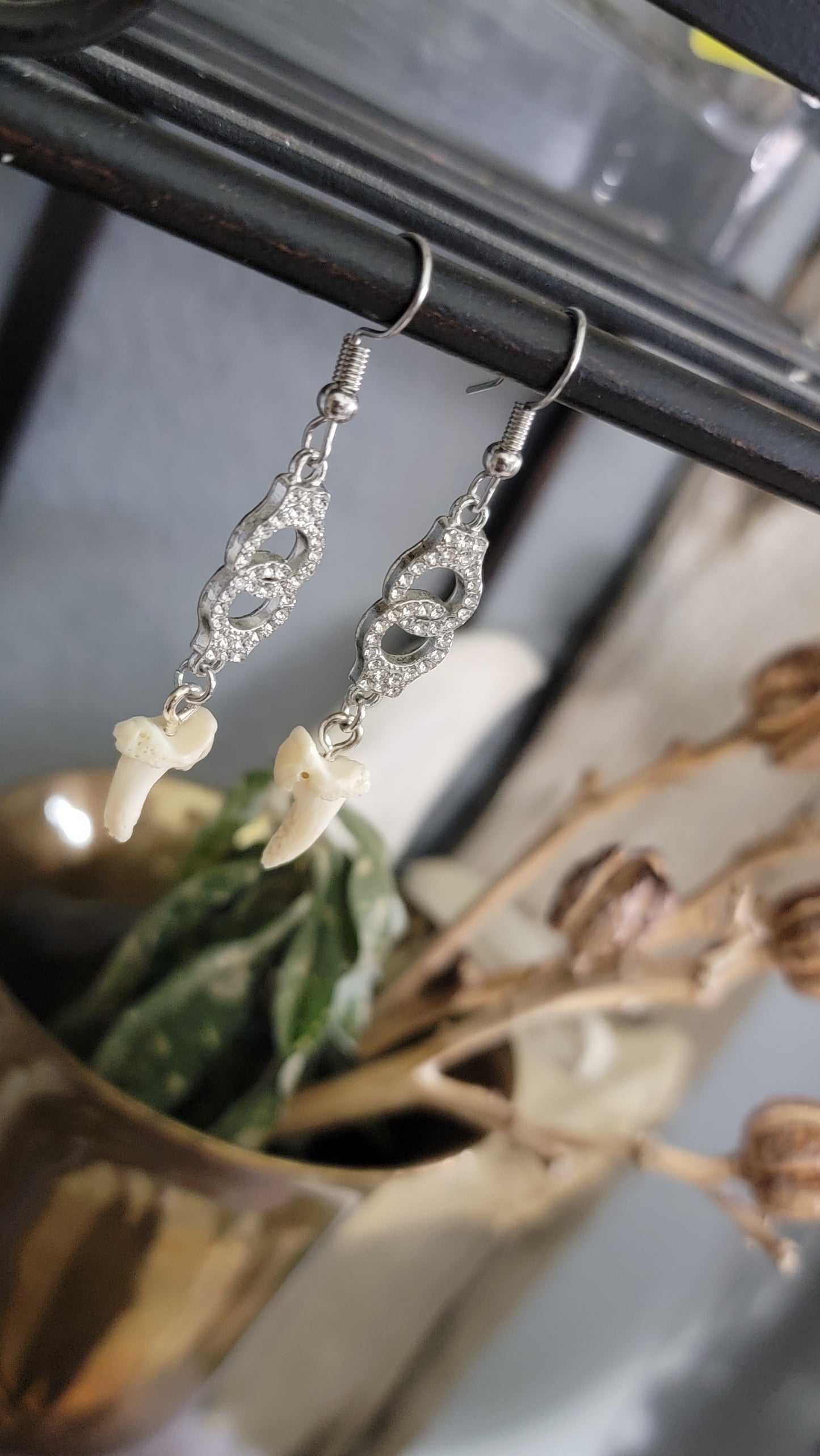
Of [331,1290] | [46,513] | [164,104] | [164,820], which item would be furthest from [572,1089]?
[164,104]

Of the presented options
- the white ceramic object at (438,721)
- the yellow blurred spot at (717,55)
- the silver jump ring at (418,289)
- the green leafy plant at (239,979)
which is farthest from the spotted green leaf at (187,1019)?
the yellow blurred spot at (717,55)

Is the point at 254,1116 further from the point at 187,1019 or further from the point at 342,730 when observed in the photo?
the point at 342,730

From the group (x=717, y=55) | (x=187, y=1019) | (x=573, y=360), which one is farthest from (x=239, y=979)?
(x=717, y=55)

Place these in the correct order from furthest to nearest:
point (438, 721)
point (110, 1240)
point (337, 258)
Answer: point (438, 721), point (110, 1240), point (337, 258)

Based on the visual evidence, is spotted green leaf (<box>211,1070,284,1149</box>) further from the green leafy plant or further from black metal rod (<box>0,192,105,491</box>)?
black metal rod (<box>0,192,105,491</box>)

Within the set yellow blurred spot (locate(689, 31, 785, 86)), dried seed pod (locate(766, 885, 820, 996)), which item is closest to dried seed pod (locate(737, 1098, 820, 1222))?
Answer: dried seed pod (locate(766, 885, 820, 996))

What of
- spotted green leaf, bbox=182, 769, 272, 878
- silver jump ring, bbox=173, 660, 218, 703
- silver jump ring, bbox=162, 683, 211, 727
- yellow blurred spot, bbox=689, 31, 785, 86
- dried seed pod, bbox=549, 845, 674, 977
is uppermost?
yellow blurred spot, bbox=689, 31, 785, 86

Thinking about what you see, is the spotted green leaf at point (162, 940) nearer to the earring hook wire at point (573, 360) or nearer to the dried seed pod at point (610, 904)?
the dried seed pod at point (610, 904)
